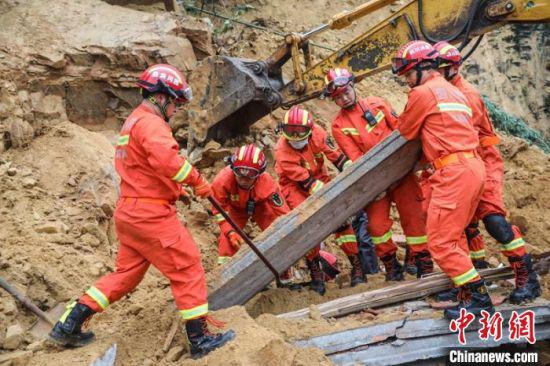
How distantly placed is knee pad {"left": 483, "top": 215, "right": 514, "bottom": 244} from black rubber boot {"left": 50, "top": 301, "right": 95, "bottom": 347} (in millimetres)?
3248

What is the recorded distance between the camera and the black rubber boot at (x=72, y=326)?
423 cm

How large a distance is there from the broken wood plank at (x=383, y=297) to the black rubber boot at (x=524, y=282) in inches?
17.9

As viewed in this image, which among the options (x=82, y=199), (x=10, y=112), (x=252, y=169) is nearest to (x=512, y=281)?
(x=252, y=169)

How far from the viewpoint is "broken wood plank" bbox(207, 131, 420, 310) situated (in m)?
4.99

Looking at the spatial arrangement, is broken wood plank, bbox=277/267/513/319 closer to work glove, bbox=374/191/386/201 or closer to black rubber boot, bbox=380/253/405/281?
black rubber boot, bbox=380/253/405/281

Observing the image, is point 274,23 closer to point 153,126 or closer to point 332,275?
point 332,275

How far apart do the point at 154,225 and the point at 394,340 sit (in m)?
2.03

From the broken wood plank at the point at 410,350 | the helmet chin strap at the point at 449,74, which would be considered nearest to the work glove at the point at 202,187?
the broken wood plank at the point at 410,350

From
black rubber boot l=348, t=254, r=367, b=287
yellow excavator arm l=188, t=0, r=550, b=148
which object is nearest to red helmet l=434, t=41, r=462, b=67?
yellow excavator arm l=188, t=0, r=550, b=148

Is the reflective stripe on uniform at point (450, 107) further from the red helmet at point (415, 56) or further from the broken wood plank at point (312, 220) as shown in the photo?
the broken wood plank at point (312, 220)

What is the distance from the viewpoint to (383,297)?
4969 mm

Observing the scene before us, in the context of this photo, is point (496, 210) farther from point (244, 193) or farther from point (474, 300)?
point (244, 193)


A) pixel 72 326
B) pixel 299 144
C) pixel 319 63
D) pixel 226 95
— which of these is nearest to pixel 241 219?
pixel 299 144

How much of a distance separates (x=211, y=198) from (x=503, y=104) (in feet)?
29.9
